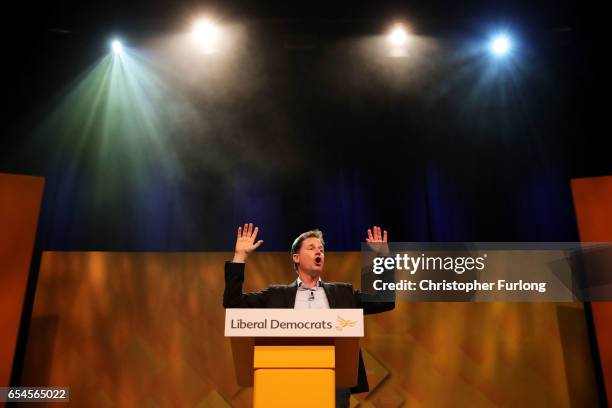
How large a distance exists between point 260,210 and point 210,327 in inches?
43.1

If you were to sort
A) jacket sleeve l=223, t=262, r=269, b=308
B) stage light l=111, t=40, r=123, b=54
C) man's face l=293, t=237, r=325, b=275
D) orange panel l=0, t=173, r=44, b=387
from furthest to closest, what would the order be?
stage light l=111, t=40, r=123, b=54 < orange panel l=0, t=173, r=44, b=387 < man's face l=293, t=237, r=325, b=275 < jacket sleeve l=223, t=262, r=269, b=308

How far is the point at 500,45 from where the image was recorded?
17.1 ft

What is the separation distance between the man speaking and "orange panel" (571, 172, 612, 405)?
239 cm

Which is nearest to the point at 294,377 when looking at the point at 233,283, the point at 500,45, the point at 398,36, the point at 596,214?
the point at 233,283

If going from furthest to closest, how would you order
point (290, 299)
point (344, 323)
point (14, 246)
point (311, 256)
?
point (14, 246) < point (311, 256) < point (290, 299) < point (344, 323)

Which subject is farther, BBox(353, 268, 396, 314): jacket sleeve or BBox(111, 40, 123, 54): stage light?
BBox(111, 40, 123, 54): stage light

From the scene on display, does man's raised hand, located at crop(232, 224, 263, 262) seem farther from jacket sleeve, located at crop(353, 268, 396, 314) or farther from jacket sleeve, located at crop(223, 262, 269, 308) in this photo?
jacket sleeve, located at crop(353, 268, 396, 314)

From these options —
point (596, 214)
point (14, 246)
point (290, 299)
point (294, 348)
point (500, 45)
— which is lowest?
point (294, 348)

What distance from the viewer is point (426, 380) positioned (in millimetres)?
4395

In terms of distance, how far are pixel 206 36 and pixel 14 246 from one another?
101 inches

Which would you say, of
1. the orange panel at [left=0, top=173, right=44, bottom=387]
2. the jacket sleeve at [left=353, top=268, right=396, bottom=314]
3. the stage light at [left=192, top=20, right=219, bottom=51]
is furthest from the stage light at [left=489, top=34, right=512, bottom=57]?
the orange panel at [left=0, top=173, right=44, bottom=387]

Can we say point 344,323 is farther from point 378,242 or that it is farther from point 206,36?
point 206,36

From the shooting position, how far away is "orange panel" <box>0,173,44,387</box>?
4.09m

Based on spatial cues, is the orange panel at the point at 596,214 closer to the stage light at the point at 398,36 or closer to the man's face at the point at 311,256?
the stage light at the point at 398,36
